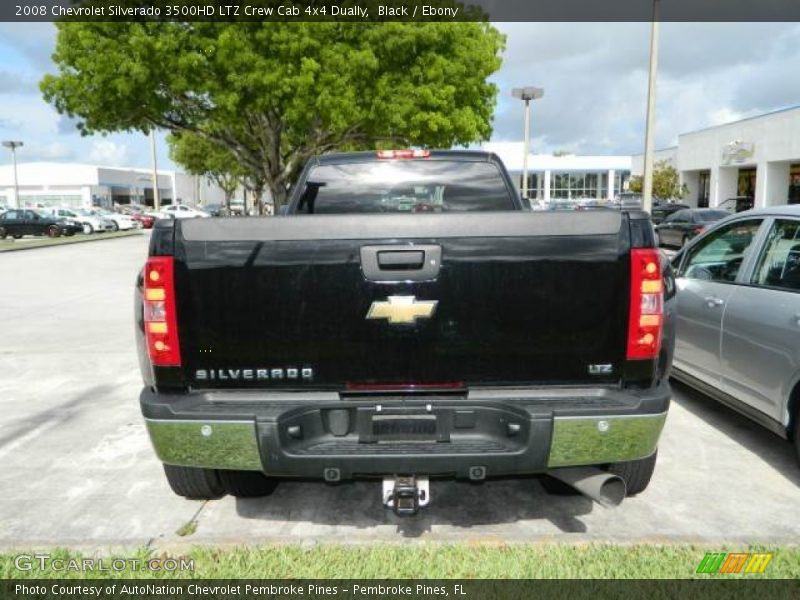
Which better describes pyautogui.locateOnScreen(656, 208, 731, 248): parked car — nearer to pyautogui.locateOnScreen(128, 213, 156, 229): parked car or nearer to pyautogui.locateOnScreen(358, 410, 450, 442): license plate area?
pyautogui.locateOnScreen(358, 410, 450, 442): license plate area

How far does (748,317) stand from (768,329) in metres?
0.24

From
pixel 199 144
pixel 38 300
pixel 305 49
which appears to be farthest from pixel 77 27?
pixel 199 144

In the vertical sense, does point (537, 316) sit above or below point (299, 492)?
above

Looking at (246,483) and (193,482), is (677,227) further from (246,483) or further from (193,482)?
(193,482)

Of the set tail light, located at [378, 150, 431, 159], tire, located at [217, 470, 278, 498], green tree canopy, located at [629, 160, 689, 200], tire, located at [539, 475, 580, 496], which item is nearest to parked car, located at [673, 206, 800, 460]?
tire, located at [539, 475, 580, 496]

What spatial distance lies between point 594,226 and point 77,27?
2140cm

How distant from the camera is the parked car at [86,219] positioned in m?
37.3

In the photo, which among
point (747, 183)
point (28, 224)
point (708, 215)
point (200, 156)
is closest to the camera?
point (708, 215)

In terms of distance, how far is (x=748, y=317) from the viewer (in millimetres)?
4387

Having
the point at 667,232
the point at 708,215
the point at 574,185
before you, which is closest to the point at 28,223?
the point at 667,232

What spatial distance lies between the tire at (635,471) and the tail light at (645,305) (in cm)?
87

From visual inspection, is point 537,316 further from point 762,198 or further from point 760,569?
point 762,198

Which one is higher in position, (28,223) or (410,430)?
(28,223)

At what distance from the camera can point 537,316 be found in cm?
281
